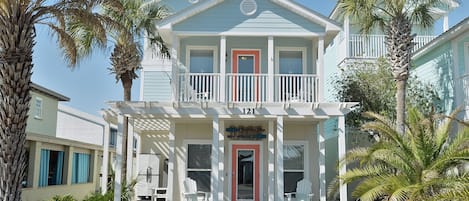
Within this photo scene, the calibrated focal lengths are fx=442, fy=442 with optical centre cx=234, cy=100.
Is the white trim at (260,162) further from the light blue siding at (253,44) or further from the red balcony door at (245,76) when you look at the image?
the light blue siding at (253,44)

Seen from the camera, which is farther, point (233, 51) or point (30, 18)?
point (233, 51)

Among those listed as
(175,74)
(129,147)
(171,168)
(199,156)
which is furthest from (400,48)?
(129,147)

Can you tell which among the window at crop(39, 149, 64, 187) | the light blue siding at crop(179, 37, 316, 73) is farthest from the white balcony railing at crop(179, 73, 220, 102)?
the window at crop(39, 149, 64, 187)

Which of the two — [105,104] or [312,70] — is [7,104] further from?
[312,70]

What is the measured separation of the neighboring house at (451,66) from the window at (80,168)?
53.0 ft

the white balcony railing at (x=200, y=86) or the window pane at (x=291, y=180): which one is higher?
the white balcony railing at (x=200, y=86)

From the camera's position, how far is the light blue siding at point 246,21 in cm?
1384

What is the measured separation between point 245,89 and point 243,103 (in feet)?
4.11

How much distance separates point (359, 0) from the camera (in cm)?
1341

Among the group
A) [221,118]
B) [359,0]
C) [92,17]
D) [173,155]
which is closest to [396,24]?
[359,0]

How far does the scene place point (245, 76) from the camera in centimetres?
1375

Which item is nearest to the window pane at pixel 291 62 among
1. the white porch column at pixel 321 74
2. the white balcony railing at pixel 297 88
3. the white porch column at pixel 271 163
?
the white balcony railing at pixel 297 88

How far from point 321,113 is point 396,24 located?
12.0 ft

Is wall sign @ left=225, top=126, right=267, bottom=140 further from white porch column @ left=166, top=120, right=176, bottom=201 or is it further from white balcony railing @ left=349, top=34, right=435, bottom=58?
white balcony railing @ left=349, top=34, right=435, bottom=58
